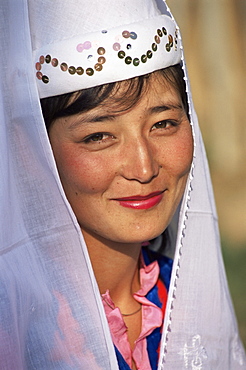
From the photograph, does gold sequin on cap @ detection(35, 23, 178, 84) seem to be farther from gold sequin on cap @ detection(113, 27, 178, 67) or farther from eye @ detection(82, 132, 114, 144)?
eye @ detection(82, 132, 114, 144)

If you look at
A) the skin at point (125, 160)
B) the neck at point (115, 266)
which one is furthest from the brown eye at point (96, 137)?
the neck at point (115, 266)

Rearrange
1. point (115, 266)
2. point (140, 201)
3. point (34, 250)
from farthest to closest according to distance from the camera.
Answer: point (115, 266) → point (140, 201) → point (34, 250)

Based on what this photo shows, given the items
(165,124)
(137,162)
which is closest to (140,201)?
(137,162)

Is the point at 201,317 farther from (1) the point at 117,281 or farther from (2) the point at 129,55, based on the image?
(2) the point at 129,55

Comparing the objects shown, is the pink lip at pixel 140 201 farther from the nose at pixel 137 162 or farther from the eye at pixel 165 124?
the eye at pixel 165 124

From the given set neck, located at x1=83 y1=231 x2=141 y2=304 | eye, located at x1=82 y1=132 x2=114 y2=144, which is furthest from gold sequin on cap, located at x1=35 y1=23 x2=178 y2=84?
neck, located at x1=83 y1=231 x2=141 y2=304

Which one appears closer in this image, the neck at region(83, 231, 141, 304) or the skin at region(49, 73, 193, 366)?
the skin at region(49, 73, 193, 366)

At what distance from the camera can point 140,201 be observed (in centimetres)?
181

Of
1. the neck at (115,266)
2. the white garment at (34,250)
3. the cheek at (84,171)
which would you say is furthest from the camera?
the neck at (115,266)

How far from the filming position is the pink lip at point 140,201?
1.80 metres

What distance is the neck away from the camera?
78.0 inches

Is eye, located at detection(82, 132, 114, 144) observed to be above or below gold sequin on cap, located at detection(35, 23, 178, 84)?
below

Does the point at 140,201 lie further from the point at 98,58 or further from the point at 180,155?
the point at 98,58

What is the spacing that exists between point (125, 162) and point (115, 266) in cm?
41
